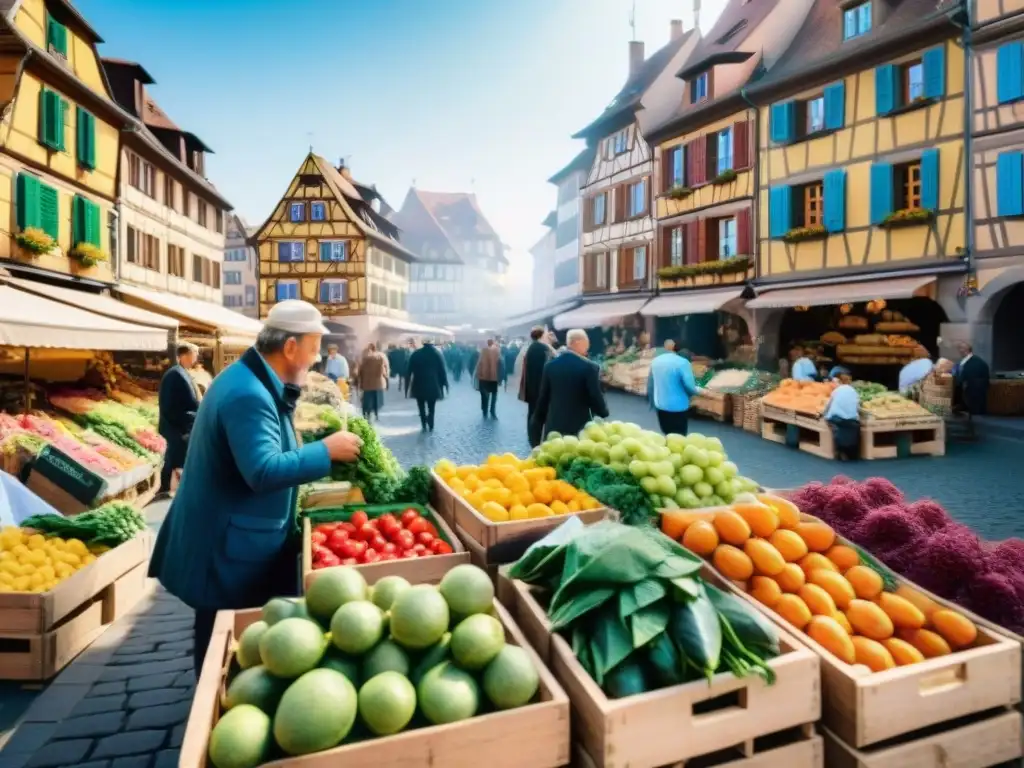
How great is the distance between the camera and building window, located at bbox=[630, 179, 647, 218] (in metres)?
26.0

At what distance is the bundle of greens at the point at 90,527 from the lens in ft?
15.5

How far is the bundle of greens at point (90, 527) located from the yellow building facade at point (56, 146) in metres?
11.7

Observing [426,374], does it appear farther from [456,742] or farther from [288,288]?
[288,288]

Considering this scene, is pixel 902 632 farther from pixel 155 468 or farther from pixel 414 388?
pixel 414 388

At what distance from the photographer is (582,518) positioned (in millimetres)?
3639

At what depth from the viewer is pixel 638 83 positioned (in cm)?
3030

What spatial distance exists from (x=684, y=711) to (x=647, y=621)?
271 mm

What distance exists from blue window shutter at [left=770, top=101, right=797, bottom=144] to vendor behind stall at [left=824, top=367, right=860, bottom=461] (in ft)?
36.0

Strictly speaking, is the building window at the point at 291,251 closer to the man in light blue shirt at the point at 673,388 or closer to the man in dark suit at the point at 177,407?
the man in dark suit at the point at 177,407

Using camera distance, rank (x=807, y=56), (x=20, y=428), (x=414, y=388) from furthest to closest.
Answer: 1. (x=807, y=56)
2. (x=414, y=388)
3. (x=20, y=428)

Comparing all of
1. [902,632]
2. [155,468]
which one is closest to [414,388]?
[155,468]

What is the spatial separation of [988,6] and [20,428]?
712 inches

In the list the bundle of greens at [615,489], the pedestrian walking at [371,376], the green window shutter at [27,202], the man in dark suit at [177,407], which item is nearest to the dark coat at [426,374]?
the pedestrian walking at [371,376]

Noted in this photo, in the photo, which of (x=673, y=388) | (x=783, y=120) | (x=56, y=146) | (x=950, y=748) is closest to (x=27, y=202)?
(x=56, y=146)
